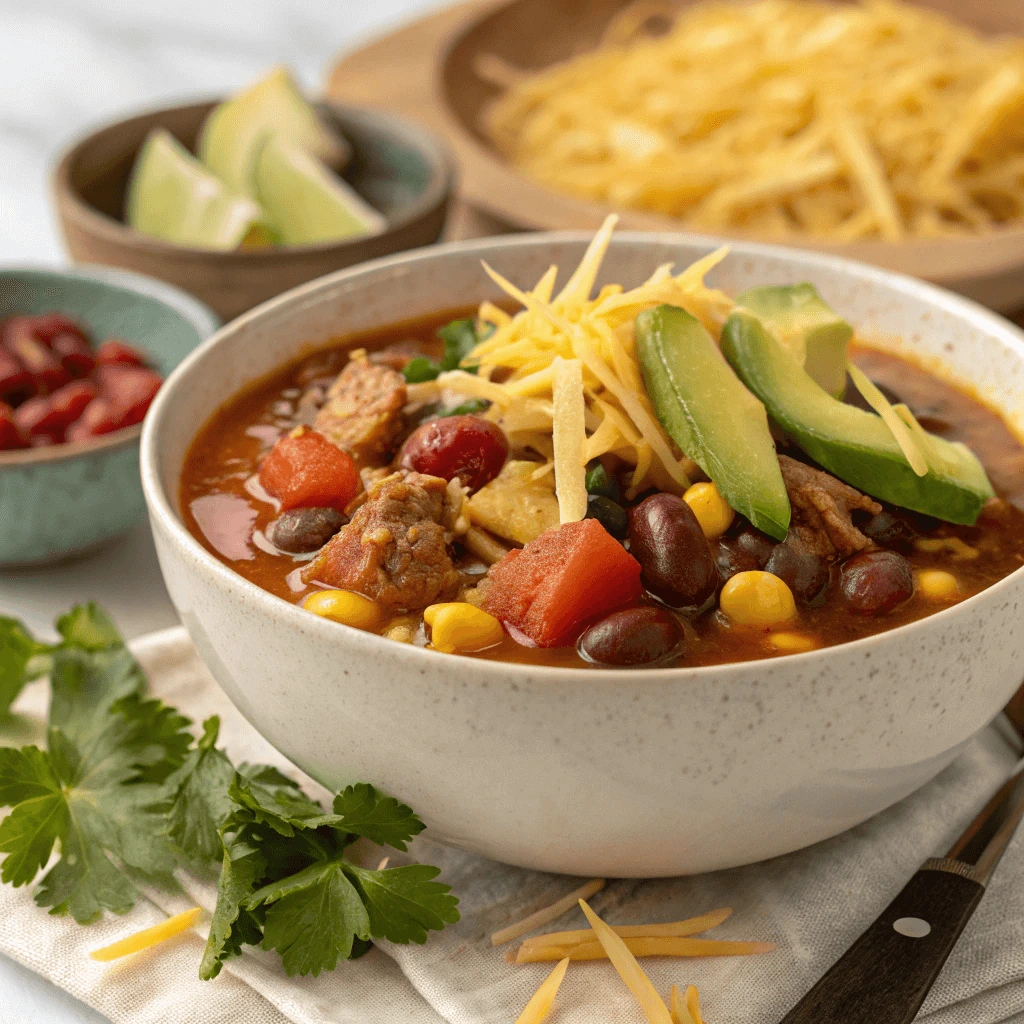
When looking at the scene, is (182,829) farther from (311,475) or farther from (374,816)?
(311,475)

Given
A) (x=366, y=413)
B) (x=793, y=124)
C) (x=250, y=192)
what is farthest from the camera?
(x=793, y=124)

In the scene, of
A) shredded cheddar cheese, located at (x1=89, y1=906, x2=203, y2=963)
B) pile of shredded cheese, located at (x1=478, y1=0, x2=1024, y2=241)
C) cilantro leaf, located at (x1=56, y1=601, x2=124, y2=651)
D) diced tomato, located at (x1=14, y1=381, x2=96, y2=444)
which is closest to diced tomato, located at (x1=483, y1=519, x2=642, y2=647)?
shredded cheddar cheese, located at (x1=89, y1=906, x2=203, y2=963)

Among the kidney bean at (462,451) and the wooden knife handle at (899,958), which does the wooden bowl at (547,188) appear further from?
the wooden knife handle at (899,958)

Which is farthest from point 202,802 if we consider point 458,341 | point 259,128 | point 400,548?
point 259,128

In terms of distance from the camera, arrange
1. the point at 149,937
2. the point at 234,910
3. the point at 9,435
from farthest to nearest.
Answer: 1. the point at 9,435
2. the point at 149,937
3. the point at 234,910

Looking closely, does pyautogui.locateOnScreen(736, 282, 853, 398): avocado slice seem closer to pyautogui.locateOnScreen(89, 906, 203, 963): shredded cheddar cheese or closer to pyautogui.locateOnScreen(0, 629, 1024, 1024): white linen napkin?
pyautogui.locateOnScreen(0, 629, 1024, 1024): white linen napkin

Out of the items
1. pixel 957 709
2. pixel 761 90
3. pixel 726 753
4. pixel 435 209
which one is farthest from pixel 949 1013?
pixel 761 90

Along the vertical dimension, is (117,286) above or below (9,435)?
above

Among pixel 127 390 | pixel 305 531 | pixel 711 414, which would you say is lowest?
pixel 127 390
